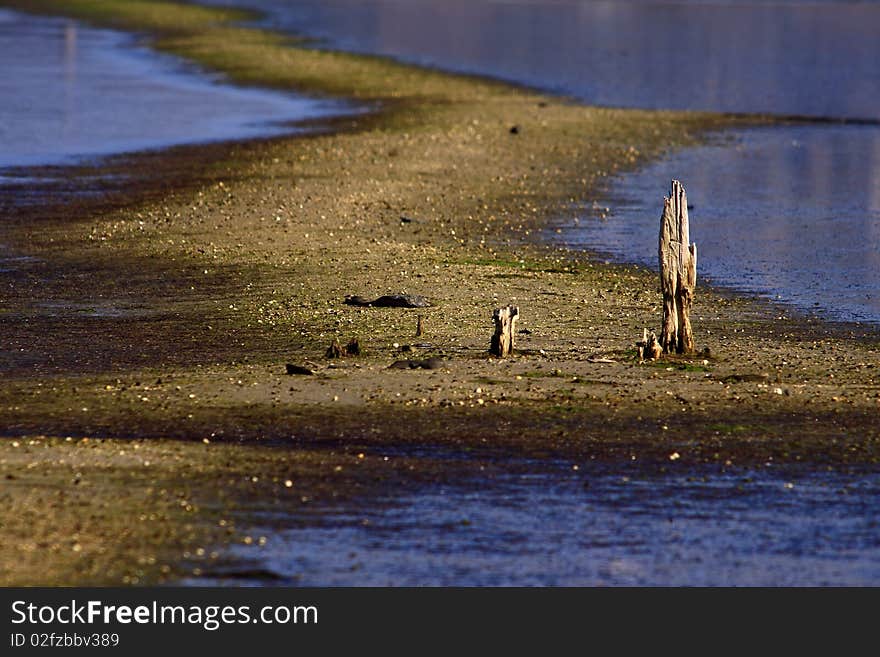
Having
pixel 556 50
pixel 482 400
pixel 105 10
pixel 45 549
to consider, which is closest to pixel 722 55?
pixel 556 50

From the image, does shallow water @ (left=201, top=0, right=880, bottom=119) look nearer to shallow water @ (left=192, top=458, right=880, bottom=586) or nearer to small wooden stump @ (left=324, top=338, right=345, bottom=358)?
small wooden stump @ (left=324, top=338, right=345, bottom=358)

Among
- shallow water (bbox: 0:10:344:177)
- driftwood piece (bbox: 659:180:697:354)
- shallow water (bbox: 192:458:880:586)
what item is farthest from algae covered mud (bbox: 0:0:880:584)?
shallow water (bbox: 0:10:344:177)

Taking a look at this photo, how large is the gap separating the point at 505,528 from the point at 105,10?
7826cm

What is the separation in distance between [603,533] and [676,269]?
16.8ft

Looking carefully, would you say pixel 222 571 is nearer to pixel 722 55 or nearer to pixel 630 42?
pixel 722 55

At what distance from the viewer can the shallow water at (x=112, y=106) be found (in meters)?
35.7

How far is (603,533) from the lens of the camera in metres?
10.9

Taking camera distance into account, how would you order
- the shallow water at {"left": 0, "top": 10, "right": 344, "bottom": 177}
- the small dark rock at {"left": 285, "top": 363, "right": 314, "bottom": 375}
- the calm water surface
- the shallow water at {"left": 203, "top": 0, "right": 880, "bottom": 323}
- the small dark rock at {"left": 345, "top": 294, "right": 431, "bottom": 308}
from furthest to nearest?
the shallow water at {"left": 0, "top": 10, "right": 344, "bottom": 177} → the shallow water at {"left": 203, "top": 0, "right": 880, "bottom": 323} → the small dark rock at {"left": 345, "top": 294, "right": 431, "bottom": 308} → the small dark rock at {"left": 285, "top": 363, "right": 314, "bottom": 375} → the calm water surface

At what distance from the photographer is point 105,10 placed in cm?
8556

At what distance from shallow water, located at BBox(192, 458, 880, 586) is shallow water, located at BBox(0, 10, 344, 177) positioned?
19.4 metres

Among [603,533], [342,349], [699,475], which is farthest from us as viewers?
[342,349]

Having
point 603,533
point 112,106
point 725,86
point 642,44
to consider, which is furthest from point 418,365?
point 642,44

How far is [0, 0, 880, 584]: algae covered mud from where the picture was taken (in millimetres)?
10875

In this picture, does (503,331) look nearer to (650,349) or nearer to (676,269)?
(650,349)
